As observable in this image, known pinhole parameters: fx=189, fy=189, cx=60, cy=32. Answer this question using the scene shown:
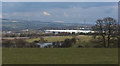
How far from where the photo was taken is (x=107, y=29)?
1806cm

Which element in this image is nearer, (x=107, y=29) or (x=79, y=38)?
(x=79, y=38)

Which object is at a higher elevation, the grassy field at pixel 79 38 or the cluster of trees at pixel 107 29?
the cluster of trees at pixel 107 29

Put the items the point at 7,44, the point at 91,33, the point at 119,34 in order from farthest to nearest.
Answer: the point at 91,33
the point at 119,34
the point at 7,44

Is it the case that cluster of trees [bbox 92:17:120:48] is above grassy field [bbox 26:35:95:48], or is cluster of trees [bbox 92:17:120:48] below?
above

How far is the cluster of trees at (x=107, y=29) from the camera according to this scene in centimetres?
1756

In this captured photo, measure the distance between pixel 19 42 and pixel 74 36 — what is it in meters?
5.23

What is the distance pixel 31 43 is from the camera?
1532 centimetres

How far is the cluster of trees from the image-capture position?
57.6 ft

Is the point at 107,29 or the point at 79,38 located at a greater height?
the point at 107,29

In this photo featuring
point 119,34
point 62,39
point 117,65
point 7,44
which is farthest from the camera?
point 119,34

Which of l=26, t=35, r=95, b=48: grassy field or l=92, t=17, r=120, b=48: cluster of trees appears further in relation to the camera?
l=92, t=17, r=120, b=48: cluster of trees

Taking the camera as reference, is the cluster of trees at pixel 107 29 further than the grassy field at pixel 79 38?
Yes

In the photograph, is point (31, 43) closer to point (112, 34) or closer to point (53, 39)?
point (53, 39)

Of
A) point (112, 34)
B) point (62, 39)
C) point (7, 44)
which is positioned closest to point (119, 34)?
point (112, 34)
